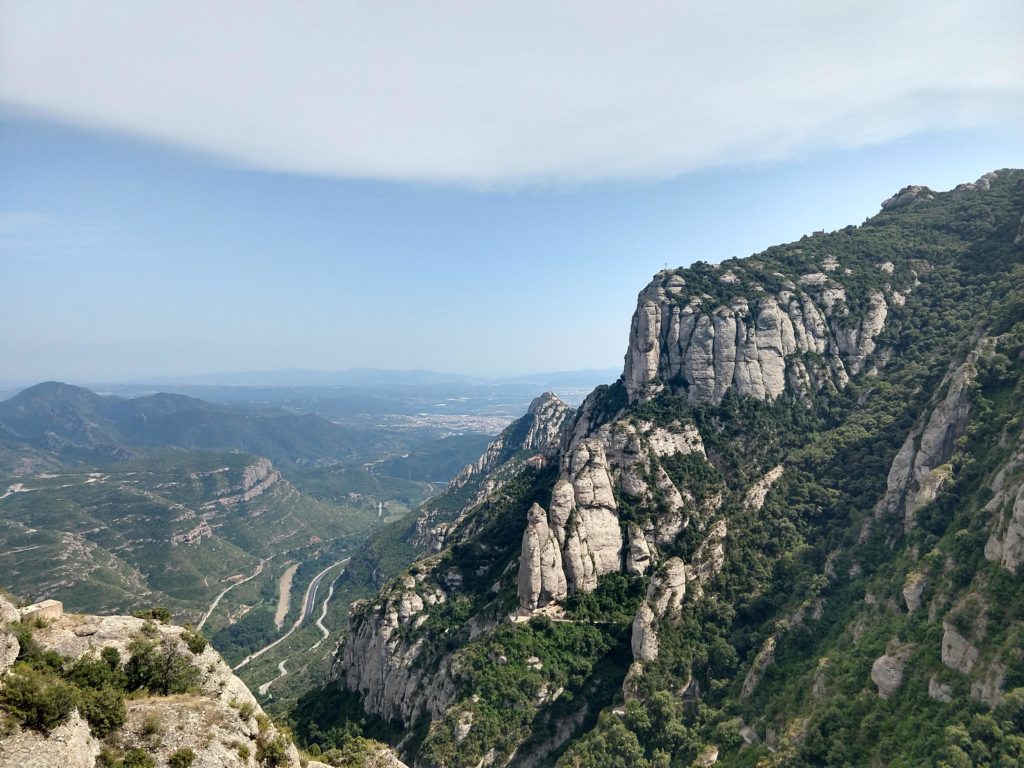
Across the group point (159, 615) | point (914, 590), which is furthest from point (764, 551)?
point (159, 615)

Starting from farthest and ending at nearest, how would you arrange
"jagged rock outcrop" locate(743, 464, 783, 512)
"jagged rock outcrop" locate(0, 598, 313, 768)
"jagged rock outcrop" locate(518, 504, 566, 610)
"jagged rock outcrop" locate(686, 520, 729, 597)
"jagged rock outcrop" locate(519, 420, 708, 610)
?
"jagged rock outcrop" locate(743, 464, 783, 512) → "jagged rock outcrop" locate(519, 420, 708, 610) → "jagged rock outcrop" locate(518, 504, 566, 610) → "jagged rock outcrop" locate(686, 520, 729, 597) → "jagged rock outcrop" locate(0, 598, 313, 768)

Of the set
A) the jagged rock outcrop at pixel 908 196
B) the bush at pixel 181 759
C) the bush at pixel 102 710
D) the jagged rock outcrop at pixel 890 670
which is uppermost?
the jagged rock outcrop at pixel 908 196

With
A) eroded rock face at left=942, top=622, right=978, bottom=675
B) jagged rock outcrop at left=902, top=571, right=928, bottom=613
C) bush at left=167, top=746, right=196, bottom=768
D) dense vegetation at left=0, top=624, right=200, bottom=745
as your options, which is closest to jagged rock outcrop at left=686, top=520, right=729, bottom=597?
jagged rock outcrop at left=902, top=571, right=928, bottom=613

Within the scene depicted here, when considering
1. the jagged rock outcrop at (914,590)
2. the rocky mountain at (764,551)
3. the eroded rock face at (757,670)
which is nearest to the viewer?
the rocky mountain at (764,551)

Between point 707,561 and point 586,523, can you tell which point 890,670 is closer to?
point 707,561

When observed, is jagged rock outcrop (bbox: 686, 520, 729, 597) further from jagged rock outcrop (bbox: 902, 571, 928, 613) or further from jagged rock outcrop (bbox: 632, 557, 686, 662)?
jagged rock outcrop (bbox: 902, 571, 928, 613)

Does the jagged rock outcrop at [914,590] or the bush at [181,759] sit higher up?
the bush at [181,759]

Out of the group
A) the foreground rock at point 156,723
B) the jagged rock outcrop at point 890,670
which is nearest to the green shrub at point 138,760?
the foreground rock at point 156,723

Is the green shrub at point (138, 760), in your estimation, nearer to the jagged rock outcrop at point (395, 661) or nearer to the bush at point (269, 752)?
the bush at point (269, 752)
